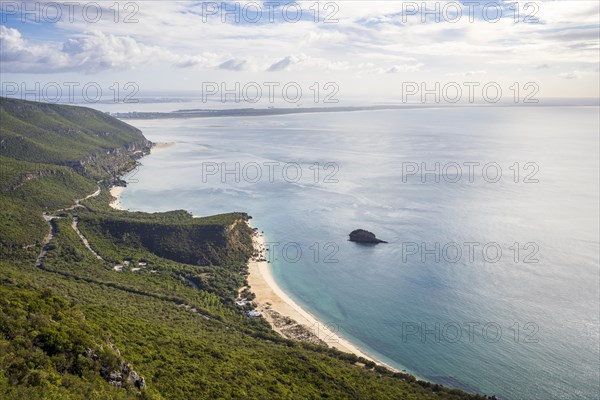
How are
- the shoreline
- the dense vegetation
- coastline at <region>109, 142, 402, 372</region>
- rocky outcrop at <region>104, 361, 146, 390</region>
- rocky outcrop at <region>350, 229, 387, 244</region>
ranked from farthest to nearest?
1. rocky outcrop at <region>350, 229, 387, 244</region>
2. the shoreline
3. coastline at <region>109, 142, 402, 372</region>
4. rocky outcrop at <region>104, 361, 146, 390</region>
5. the dense vegetation

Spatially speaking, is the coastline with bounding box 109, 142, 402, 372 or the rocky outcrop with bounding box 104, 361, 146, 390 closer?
the rocky outcrop with bounding box 104, 361, 146, 390

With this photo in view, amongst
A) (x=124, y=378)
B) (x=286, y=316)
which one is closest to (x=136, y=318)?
(x=124, y=378)

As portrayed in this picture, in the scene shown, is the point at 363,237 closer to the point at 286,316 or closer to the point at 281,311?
the point at 281,311

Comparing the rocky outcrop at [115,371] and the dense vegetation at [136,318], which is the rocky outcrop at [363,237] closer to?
the dense vegetation at [136,318]

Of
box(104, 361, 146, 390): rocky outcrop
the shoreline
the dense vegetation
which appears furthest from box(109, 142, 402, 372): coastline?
box(104, 361, 146, 390): rocky outcrop

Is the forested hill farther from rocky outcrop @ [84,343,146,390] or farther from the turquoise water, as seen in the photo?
rocky outcrop @ [84,343,146,390]

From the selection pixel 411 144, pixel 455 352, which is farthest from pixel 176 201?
pixel 411 144

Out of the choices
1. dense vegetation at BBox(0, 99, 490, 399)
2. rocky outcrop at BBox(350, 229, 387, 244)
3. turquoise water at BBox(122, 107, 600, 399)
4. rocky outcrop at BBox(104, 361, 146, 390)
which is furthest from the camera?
rocky outcrop at BBox(350, 229, 387, 244)
